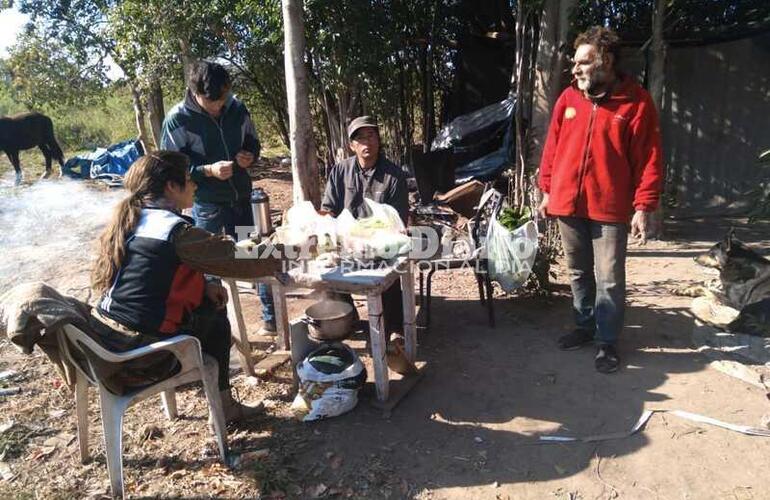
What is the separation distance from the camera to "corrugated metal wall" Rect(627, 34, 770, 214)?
6355 millimetres

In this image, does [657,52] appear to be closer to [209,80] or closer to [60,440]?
[209,80]

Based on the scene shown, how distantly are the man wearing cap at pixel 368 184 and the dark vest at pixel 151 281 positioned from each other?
1.37 metres

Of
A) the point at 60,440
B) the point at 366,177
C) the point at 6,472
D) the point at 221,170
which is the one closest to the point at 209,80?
the point at 221,170

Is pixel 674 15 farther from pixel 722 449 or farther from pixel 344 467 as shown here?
pixel 344 467

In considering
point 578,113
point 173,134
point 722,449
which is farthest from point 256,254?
point 722,449

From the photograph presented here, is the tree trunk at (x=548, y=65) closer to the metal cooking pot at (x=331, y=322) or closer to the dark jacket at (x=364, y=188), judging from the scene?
the dark jacket at (x=364, y=188)

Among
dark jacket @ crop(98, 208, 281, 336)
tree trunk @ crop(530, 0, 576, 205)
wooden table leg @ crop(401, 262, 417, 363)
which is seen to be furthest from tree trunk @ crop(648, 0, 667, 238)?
dark jacket @ crop(98, 208, 281, 336)

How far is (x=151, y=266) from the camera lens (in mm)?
2320

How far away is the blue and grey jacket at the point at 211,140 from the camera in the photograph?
348 cm

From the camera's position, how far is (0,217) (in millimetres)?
8023

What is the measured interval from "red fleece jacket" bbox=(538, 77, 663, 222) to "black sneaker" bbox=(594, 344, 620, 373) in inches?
32.7

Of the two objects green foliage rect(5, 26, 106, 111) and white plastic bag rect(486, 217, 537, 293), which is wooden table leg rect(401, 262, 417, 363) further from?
green foliage rect(5, 26, 106, 111)

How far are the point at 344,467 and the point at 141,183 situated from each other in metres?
1.65

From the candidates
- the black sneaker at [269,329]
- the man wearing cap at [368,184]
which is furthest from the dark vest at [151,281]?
the black sneaker at [269,329]
